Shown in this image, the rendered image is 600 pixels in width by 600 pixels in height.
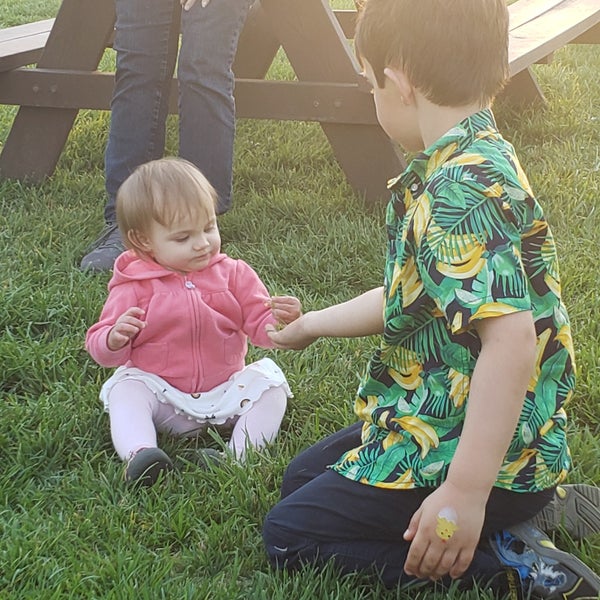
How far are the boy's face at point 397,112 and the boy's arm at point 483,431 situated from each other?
1.30 ft

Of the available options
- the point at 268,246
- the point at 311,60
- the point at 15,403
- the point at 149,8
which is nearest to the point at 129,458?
the point at 15,403

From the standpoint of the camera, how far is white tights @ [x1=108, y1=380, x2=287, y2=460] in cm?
228

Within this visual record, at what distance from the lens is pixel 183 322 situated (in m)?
2.41

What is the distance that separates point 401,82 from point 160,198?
0.88 meters

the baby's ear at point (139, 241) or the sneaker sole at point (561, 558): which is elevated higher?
the baby's ear at point (139, 241)

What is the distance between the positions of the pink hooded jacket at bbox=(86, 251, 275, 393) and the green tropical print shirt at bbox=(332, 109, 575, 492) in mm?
657

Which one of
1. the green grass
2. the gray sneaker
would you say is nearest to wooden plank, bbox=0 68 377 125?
the green grass

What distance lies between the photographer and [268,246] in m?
3.51

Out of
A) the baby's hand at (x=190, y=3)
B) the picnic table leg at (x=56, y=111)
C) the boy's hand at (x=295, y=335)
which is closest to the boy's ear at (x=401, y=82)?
the boy's hand at (x=295, y=335)

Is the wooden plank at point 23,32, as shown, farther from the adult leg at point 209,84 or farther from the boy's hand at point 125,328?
the boy's hand at point 125,328

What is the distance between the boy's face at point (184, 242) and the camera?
236 centimetres

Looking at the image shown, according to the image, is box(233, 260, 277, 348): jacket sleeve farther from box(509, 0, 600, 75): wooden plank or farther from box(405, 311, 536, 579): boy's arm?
box(509, 0, 600, 75): wooden plank

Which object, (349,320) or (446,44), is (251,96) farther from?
(446,44)

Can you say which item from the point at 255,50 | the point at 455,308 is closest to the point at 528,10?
the point at 255,50
